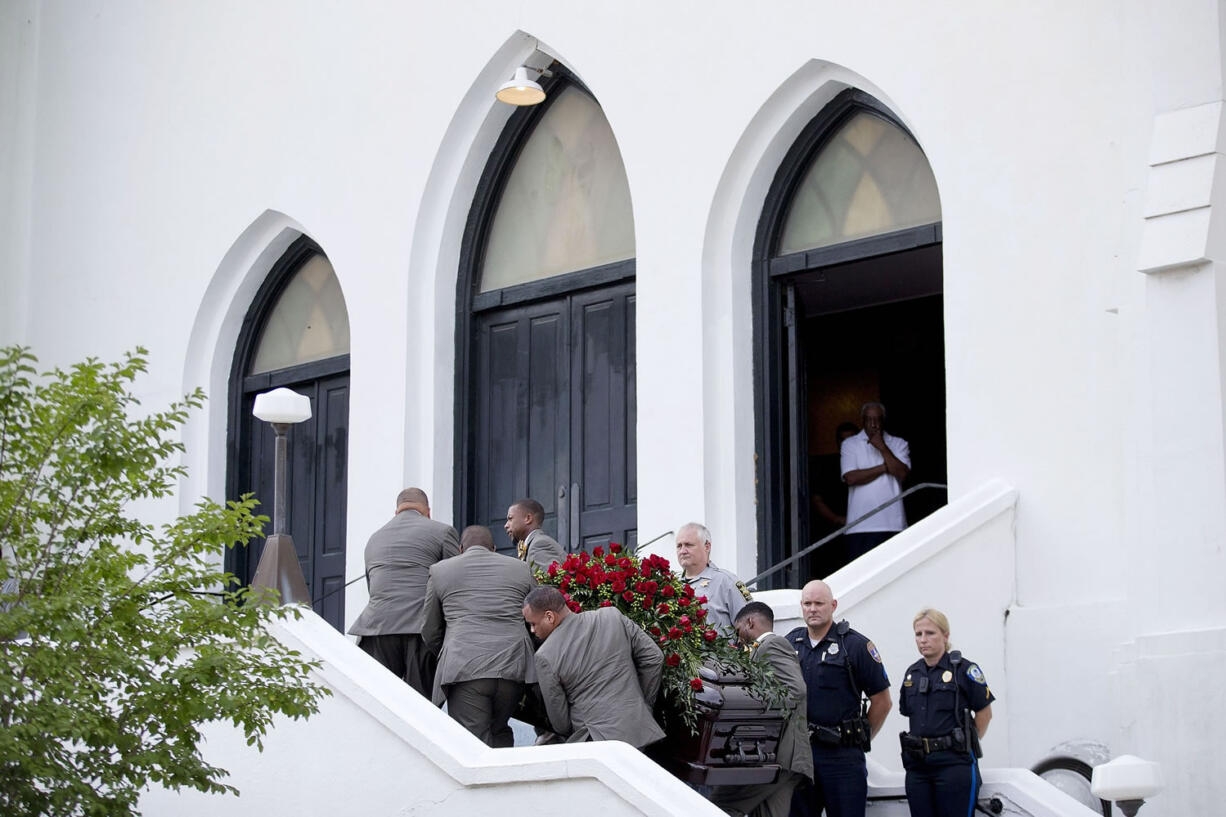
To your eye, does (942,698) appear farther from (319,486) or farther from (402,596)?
(319,486)

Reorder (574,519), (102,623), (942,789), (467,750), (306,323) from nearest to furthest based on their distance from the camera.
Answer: (102,623) → (467,750) → (942,789) → (574,519) → (306,323)

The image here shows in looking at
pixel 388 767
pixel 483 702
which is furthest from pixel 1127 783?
pixel 388 767

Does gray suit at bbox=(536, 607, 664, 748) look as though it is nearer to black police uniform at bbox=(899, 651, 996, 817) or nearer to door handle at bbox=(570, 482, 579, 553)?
black police uniform at bbox=(899, 651, 996, 817)

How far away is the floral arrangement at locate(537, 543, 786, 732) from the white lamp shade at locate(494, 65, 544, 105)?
528 centimetres

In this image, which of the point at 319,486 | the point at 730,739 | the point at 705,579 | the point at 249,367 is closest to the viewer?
the point at 730,739

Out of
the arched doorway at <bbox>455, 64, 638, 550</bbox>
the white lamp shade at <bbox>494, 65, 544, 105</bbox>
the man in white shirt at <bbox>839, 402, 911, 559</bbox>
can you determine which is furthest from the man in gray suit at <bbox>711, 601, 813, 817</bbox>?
the white lamp shade at <bbox>494, 65, 544, 105</bbox>

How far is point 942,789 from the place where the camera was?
367 inches

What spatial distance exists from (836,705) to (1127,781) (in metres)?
1.73

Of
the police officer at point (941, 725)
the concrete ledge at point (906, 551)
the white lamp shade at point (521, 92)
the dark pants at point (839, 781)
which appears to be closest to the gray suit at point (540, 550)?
the concrete ledge at point (906, 551)

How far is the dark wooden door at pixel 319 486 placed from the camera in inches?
671

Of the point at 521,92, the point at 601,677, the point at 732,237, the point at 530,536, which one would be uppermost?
the point at 521,92

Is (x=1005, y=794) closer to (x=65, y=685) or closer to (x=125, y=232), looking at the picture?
(x=65, y=685)

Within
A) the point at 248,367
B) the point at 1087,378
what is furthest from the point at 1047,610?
the point at 248,367

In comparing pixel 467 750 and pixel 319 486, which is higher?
pixel 319 486
